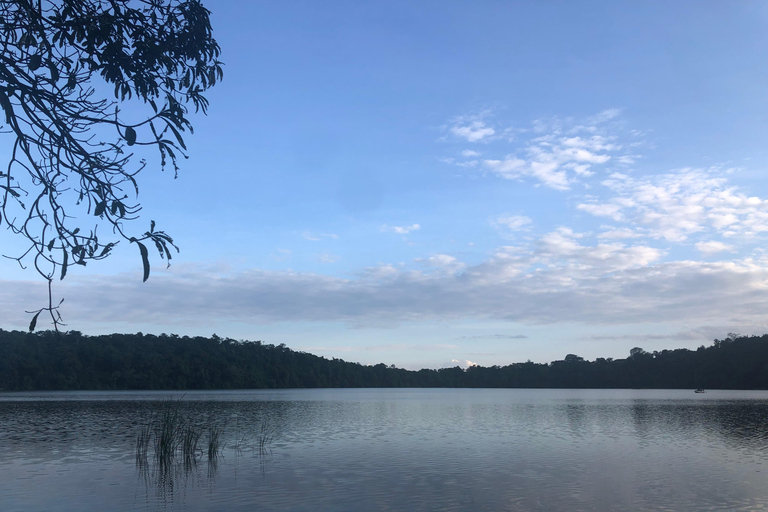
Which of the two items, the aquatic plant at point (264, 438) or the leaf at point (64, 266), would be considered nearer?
the leaf at point (64, 266)

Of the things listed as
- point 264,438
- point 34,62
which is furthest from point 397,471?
point 34,62

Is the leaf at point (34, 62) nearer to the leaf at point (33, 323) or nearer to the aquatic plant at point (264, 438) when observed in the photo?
the leaf at point (33, 323)

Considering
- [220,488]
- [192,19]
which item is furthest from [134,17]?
[220,488]

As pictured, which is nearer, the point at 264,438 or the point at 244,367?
the point at 264,438

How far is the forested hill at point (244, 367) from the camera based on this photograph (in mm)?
110688

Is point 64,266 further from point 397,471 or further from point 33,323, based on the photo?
point 397,471

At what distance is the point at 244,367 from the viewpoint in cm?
14950

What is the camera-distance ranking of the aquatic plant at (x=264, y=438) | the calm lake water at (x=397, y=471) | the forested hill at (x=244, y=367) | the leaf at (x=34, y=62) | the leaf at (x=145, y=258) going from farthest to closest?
the forested hill at (x=244, y=367), the aquatic plant at (x=264, y=438), the calm lake water at (x=397, y=471), the leaf at (x=34, y=62), the leaf at (x=145, y=258)

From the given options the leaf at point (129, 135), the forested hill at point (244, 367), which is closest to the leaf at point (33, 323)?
the leaf at point (129, 135)

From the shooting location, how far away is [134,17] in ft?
25.2

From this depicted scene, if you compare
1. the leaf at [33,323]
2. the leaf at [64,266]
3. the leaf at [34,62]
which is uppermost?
the leaf at [34,62]

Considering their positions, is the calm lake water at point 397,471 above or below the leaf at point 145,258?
below

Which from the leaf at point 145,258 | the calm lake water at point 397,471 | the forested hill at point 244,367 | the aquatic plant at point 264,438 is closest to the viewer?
the leaf at point 145,258

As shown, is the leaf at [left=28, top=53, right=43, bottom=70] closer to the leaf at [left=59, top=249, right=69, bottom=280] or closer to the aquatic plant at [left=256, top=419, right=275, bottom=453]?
the leaf at [left=59, top=249, right=69, bottom=280]
